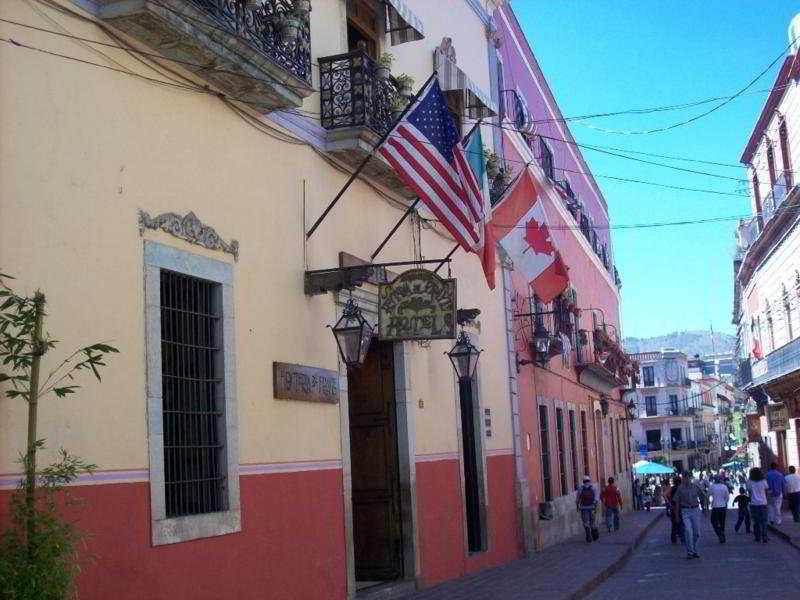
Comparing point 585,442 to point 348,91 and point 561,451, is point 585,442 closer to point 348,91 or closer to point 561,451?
point 561,451

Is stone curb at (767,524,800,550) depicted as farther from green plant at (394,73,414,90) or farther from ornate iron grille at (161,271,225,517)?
ornate iron grille at (161,271,225,517)

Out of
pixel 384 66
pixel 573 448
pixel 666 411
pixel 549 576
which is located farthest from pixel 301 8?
pixel 666 411

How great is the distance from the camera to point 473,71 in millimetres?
18281

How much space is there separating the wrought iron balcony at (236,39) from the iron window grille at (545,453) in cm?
1290

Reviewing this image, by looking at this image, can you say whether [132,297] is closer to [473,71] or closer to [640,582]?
[640,582]

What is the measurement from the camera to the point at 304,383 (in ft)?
34.8

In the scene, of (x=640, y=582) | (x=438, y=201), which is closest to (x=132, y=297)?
(x=438, y=201)

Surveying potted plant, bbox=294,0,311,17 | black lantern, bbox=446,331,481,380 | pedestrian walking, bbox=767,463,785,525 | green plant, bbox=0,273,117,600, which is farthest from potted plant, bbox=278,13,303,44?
pedestrian walking, bbox=767,463,785,525

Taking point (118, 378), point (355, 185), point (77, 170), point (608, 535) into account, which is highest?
point (355, 185)

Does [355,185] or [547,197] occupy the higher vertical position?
[547,197]

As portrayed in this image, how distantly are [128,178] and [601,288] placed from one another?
31.6m

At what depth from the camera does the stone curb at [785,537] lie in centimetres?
2025

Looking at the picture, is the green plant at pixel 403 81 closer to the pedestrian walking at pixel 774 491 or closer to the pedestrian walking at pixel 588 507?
the pedestrian walking at pixel 588 507

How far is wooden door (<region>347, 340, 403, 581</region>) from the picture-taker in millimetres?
12984
